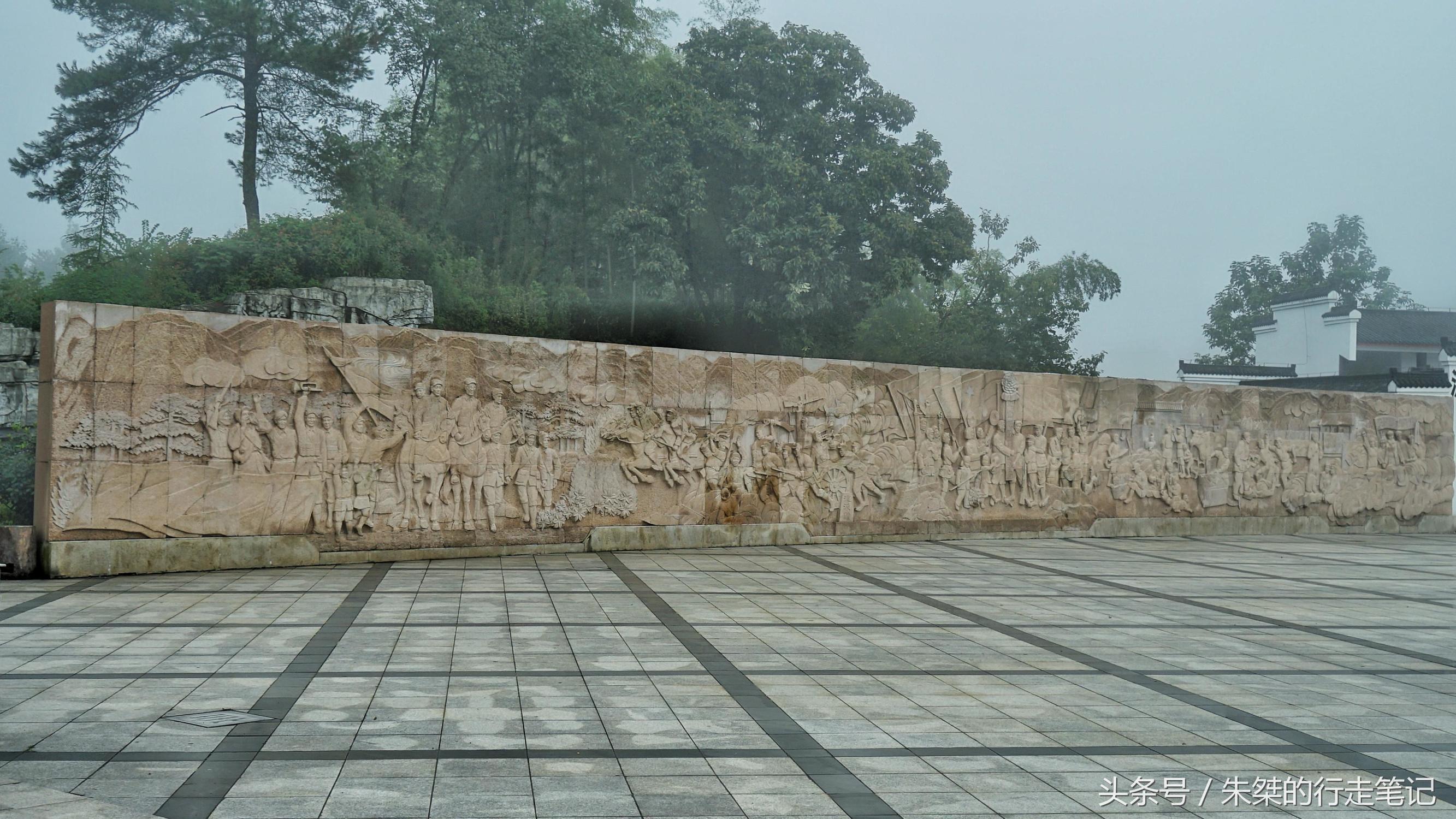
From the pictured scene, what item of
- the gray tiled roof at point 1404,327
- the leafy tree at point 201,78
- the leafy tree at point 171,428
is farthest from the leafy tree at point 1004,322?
the leafy tree at point 171,428

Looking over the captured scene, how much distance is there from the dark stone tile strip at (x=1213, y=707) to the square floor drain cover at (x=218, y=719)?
186 inches

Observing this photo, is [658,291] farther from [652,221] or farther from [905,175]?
[905,175]

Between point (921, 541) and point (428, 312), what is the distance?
32.1 ft

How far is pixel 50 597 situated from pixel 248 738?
4498mm

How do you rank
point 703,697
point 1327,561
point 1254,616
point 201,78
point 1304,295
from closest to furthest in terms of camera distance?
point 703,697, point 1254,616, point 1327,561, point 201,78, point 1304,295

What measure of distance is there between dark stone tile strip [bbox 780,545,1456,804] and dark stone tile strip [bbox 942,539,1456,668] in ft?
7.38

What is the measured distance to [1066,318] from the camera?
31.4 metres

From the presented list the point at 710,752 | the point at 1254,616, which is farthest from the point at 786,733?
the point at 1254,616

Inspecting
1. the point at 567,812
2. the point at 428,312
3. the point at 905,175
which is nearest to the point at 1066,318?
the point at 905,175

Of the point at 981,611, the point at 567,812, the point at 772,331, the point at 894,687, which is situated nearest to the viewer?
the point at 567,812

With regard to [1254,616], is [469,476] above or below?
above

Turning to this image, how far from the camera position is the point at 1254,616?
8.92 m

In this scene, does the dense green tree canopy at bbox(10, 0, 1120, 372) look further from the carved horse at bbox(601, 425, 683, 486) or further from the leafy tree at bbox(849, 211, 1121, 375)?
the carved horse at bbox(601, 425, 683, 486)

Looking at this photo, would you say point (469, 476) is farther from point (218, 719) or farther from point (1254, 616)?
point (1254, 616)
